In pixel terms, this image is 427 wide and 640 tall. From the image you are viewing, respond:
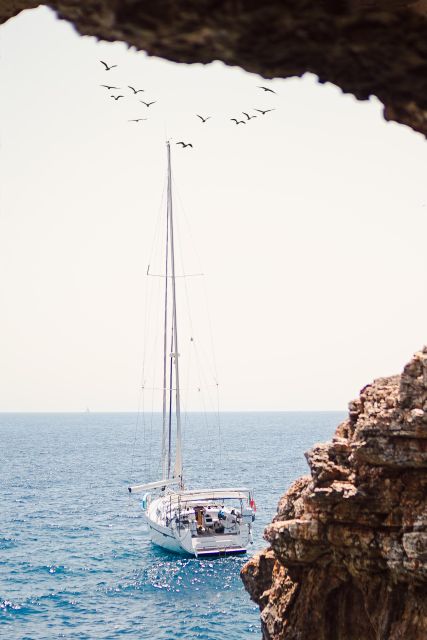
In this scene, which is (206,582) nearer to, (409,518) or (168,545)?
(168,545)

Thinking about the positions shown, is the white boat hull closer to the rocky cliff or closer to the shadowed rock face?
the rocky cliff

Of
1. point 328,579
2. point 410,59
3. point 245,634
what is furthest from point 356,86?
point 245,634

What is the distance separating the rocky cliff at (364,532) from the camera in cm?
1706

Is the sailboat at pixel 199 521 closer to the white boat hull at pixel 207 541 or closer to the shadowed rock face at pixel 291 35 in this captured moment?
the white boat hull at pixel 207 541

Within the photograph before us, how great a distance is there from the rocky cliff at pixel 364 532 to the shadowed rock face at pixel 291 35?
43.1 feet

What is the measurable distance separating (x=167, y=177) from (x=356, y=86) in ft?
189

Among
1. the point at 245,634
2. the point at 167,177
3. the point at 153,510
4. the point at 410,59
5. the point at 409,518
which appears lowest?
the point at 245,634

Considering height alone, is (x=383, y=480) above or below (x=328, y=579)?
above

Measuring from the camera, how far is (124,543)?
55.5 m

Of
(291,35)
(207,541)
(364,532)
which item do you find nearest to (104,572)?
(207,541)

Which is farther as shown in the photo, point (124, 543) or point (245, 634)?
point (124, 543)

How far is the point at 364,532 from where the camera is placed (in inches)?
720

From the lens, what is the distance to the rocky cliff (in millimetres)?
17062

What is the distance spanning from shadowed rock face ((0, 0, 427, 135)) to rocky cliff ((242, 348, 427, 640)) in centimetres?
1314
